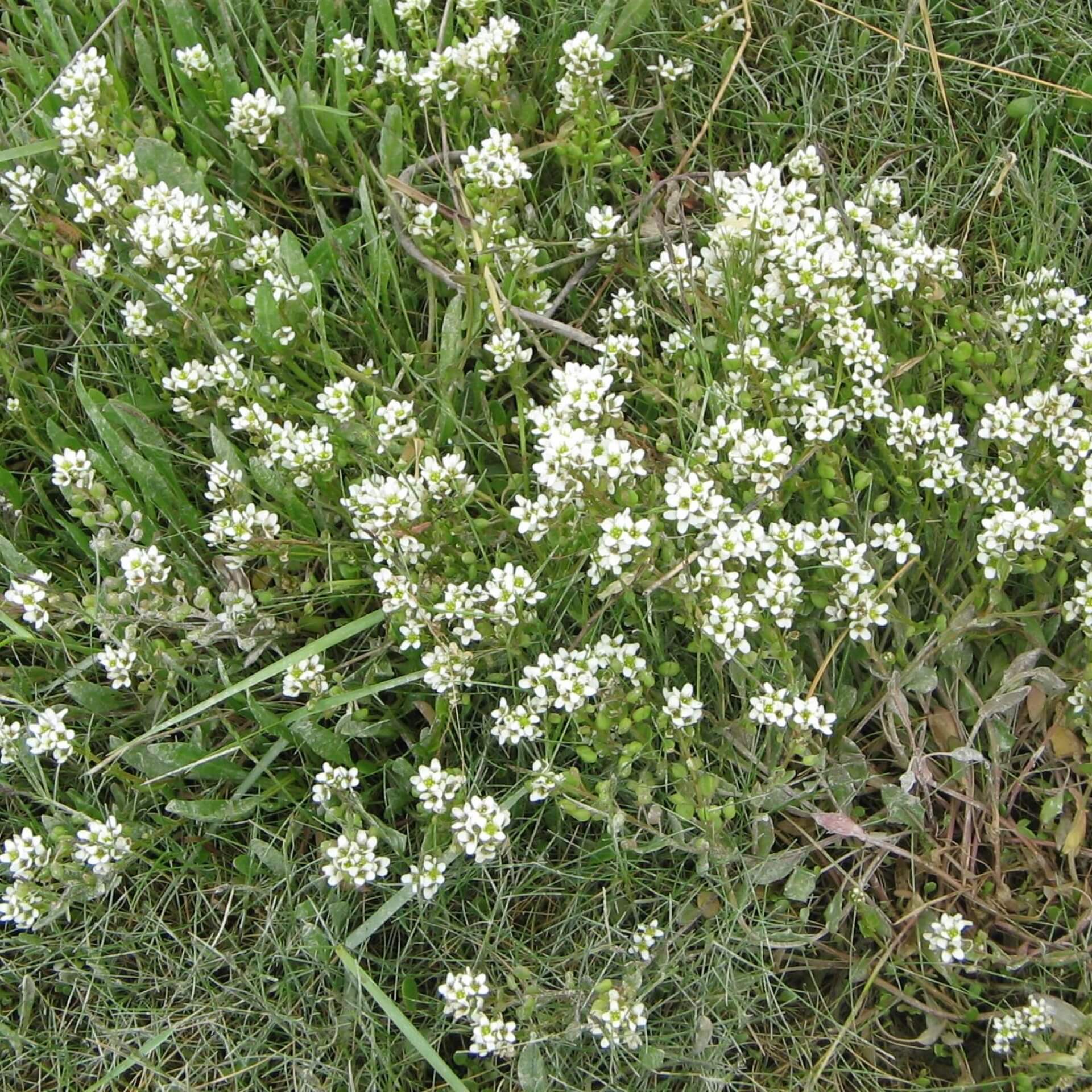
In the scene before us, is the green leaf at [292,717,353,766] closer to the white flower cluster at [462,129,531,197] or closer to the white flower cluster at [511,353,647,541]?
the white flower cluster at [511,353,647,541]

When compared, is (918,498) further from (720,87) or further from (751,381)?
(720,87)

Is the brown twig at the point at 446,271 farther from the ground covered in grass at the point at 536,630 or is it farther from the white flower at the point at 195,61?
the white flower at the point at 195,61

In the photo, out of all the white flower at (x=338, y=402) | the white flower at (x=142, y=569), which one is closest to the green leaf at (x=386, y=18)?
the white flower at (x=338, y=402)

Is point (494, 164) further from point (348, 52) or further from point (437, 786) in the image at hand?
point (437, 786)

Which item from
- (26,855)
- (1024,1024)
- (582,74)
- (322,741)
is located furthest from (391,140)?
(1024,1024)

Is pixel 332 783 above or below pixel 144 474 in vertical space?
below

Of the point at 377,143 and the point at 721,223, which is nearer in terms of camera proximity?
the point at 721,223

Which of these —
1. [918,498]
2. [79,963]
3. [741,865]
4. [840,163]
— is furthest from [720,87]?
[79,963]
